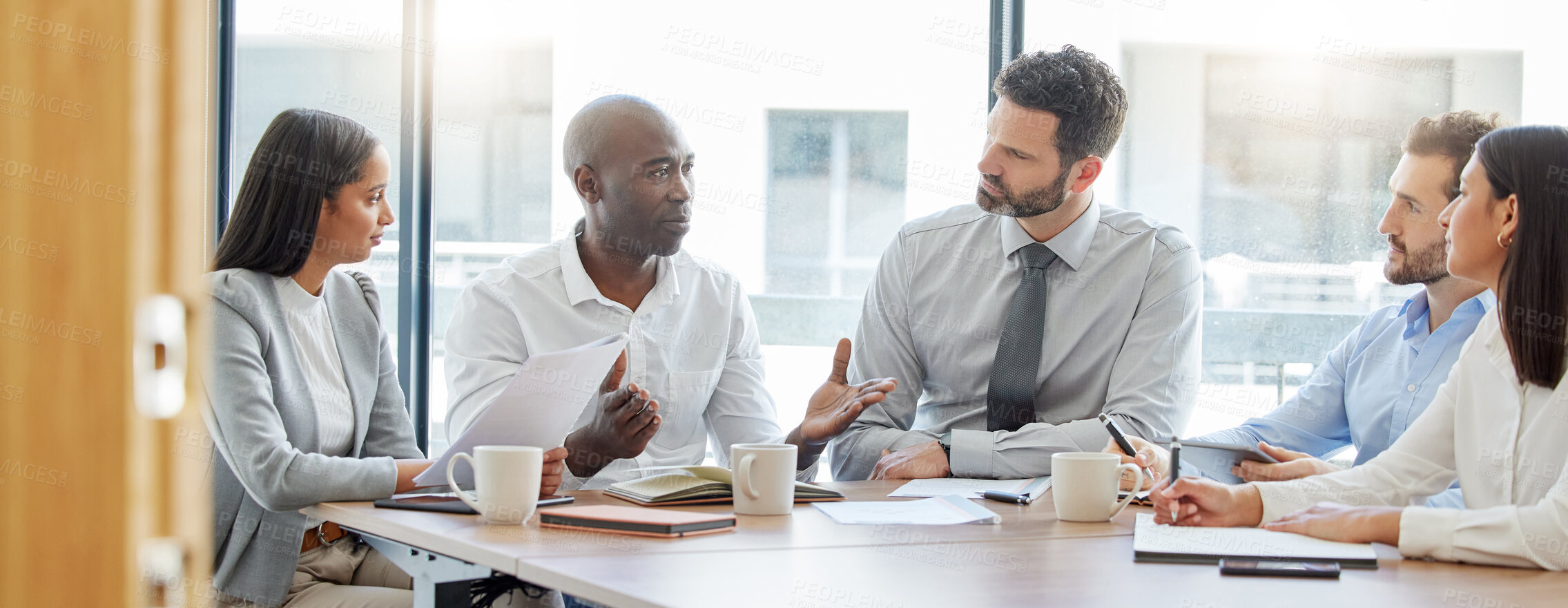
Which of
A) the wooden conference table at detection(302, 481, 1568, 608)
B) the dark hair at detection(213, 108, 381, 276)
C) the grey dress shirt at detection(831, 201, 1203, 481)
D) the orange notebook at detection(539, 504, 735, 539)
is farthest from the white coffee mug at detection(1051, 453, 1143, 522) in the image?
the dark hair at detection(213, 108, 381, 276)

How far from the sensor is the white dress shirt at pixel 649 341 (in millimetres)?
2451

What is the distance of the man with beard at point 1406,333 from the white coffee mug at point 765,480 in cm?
78

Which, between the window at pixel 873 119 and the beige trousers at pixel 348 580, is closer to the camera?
the beige trousers at pixel 348 580

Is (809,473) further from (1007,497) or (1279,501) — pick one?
(1279,501)

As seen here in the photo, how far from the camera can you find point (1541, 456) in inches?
56.5

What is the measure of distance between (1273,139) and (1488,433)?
1.81 m

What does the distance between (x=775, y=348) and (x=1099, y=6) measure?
4.68 feet

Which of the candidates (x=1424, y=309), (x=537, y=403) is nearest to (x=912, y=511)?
(x=537, y=403)

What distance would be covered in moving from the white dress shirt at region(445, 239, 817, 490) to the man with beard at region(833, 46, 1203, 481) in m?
0.28

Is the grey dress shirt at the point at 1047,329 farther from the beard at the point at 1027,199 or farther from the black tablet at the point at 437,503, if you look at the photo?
the black tablet at the point at 437,503

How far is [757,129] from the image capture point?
11.4 ft

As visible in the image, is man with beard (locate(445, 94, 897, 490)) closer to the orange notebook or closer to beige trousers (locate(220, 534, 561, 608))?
beige trousers (locate(220, 534, 561, 608))

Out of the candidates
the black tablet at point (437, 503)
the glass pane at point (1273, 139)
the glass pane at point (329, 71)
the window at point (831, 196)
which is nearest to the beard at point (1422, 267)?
the glass pane at point (1273, 139)

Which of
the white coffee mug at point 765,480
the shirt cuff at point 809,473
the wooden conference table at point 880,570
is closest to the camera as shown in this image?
the wooden conference table at point 880,570
